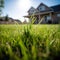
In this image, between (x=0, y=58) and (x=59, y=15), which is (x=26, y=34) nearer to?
(x=0, y=58)

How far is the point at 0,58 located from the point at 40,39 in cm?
60

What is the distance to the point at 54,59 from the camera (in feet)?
2.56

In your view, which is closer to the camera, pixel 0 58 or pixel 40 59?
pixel 40 59

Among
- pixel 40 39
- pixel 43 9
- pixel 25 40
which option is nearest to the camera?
pixel 25 40

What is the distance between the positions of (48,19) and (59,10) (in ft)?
10.6

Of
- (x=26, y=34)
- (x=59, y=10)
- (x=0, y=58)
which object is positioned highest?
(x=59, y=10)

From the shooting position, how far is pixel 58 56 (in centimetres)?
82

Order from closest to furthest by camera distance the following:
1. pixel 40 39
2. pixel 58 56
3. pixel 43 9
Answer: pixel 58 56
pixel 40 39
pixel 43 9

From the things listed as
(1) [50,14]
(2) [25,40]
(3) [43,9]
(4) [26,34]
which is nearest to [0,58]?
(2) [25,40]

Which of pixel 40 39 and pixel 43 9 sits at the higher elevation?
pixel 43 9

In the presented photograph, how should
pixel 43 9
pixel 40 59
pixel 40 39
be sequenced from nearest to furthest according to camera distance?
pixel 40 59, pixel 40 39, pixel 43 9

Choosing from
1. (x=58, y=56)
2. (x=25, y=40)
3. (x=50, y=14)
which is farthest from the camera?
(x=50, y=14)

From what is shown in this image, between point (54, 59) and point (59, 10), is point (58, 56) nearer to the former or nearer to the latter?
point (54, 59)

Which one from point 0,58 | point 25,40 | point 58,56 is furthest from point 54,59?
point 25,40
